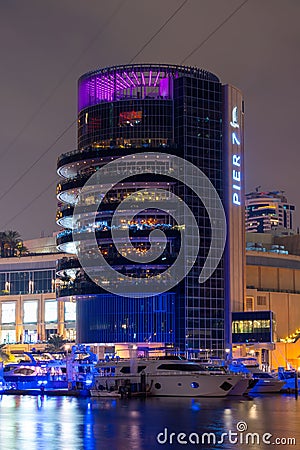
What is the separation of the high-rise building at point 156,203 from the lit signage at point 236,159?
219mm

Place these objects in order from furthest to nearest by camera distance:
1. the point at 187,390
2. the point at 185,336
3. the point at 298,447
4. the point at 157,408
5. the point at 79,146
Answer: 1. the point at 79,146
2. the point at 185,336
3. the point at 187,390
4. the point at 157,408
5. the point at 298,447

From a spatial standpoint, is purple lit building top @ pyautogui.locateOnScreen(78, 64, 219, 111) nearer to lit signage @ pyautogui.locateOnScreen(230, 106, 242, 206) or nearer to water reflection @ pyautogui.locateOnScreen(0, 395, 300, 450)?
lit signage @ pyautogui.locateOnScreen(230, 106, 242, 206)

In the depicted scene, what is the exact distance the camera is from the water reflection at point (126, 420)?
65500 millimetres

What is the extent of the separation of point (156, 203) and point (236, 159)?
17617 millimetres

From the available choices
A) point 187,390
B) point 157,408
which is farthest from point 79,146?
point 157,408

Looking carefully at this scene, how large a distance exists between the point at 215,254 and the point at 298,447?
106 meters

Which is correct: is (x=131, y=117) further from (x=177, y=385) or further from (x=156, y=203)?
(x=177, y=385)

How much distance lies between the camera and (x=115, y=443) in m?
65.0

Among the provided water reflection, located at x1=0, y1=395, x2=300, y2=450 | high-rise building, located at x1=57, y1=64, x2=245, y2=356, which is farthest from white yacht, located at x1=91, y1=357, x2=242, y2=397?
high-rise building, located at x1=57, y1=64, x2=245, y2=356

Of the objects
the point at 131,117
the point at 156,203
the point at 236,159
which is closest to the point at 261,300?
A: the point at 236,159

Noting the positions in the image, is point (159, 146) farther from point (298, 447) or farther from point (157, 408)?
point (298, 447)

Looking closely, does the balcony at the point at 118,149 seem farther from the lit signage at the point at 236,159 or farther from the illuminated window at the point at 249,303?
the illuminated window at the point at 249,303

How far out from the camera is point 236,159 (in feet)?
561

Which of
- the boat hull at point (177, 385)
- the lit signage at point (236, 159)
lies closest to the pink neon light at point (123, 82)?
the lit signage at point (236, 159)
